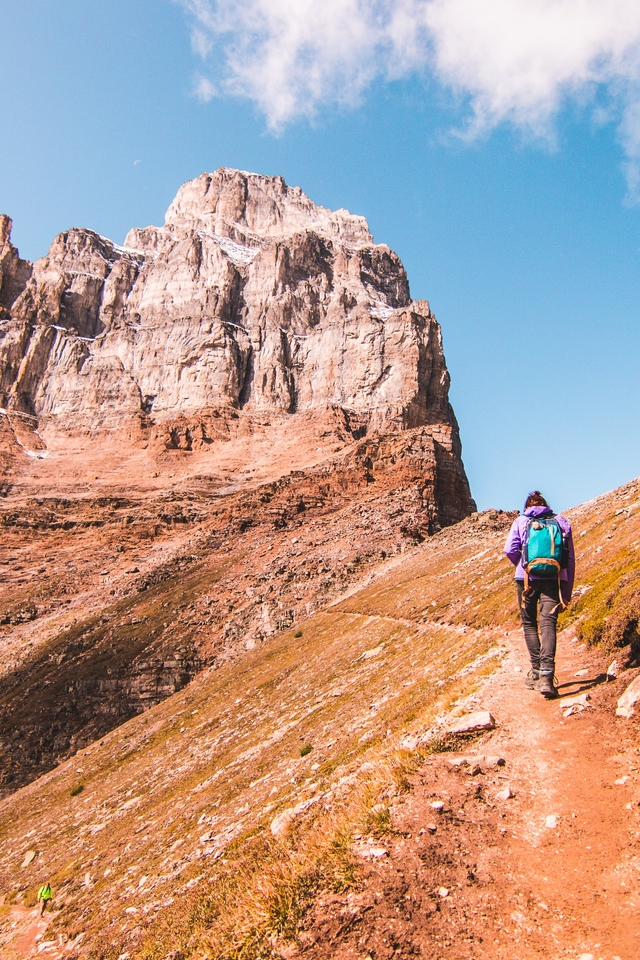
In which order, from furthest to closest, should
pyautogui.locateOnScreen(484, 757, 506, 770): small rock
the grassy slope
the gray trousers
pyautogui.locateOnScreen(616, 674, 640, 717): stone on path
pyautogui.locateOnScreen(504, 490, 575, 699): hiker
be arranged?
1. pyautogui.locateOnScreen(504, 490, 575, 699): hiker
2. the gray trousers
3. pyautogui.locateOnScreen(616, 674, 640, 717): stone on path
4. pyautogui.locateOnScreen(484, 757, 506, 770): small rock
5. the grassy slope

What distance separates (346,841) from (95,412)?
119 metres

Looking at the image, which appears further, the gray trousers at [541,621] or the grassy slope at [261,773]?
the gray trousers at [541,621]

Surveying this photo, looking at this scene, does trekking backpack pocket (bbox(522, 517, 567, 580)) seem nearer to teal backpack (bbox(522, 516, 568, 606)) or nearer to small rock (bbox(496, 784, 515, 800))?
teal backpack (bbox(522, 516, 568, 606))

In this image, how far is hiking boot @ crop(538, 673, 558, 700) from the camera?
8135 millimetres

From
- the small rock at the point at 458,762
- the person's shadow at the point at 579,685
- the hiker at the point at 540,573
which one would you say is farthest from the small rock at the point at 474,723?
the hiker at the point at 540,573

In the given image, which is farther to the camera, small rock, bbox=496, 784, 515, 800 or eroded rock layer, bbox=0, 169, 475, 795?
eroded rock layer, bbox=0, 169, 475, 795

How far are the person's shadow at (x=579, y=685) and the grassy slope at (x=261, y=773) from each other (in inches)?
64.0

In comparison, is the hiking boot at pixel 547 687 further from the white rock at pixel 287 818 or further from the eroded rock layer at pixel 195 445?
the eroded rock layer at pixel 195 445

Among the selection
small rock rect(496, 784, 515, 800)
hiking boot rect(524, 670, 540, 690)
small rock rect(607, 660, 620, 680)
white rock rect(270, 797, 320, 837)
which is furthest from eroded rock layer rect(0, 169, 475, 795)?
small rock rect(496, 784, 515, 800)

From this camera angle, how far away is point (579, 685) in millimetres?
8414

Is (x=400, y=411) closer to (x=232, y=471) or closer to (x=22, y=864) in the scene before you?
→ (x=232, y=471)

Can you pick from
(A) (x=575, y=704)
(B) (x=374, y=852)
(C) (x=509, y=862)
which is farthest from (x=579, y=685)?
(B) (x=374, y=852)

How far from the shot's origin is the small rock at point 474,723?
288 inches

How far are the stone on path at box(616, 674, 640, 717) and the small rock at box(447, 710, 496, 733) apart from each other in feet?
5.04
